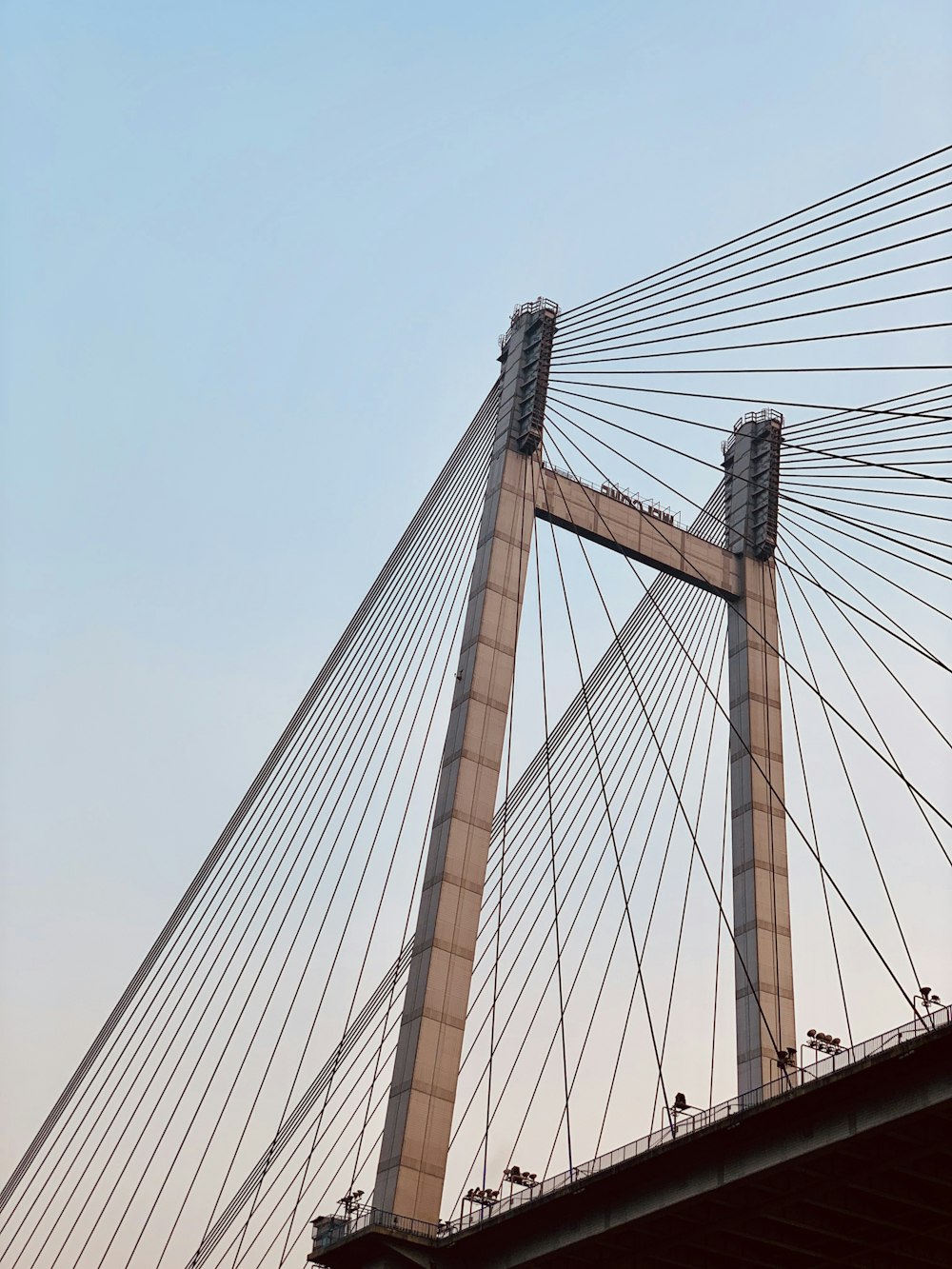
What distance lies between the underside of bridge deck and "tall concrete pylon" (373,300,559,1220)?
224 cm

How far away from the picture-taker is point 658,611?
50.5 metres

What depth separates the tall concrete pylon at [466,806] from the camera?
39.3m

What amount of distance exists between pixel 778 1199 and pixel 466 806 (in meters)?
13.4

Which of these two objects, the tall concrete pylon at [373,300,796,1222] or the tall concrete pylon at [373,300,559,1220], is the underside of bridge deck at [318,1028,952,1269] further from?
the tall concrete pylon at [373,300,796,1222]

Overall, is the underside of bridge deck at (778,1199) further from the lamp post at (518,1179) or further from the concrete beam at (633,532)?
the concrete beam at (633,532)

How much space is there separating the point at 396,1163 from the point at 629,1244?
5792 mm

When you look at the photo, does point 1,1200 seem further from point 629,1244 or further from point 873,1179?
point 873,1179

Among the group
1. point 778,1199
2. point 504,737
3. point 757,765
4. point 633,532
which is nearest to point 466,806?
point 504,737

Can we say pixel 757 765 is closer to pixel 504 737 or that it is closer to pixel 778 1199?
pixel 504 737

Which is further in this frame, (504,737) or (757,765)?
(757,765)

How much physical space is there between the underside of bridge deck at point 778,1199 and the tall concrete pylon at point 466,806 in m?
2.24

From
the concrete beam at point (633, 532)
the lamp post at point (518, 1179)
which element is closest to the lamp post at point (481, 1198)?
the lamp post at point (518, 1179)

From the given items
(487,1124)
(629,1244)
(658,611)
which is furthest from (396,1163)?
(658,611)

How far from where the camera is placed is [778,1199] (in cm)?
3428
